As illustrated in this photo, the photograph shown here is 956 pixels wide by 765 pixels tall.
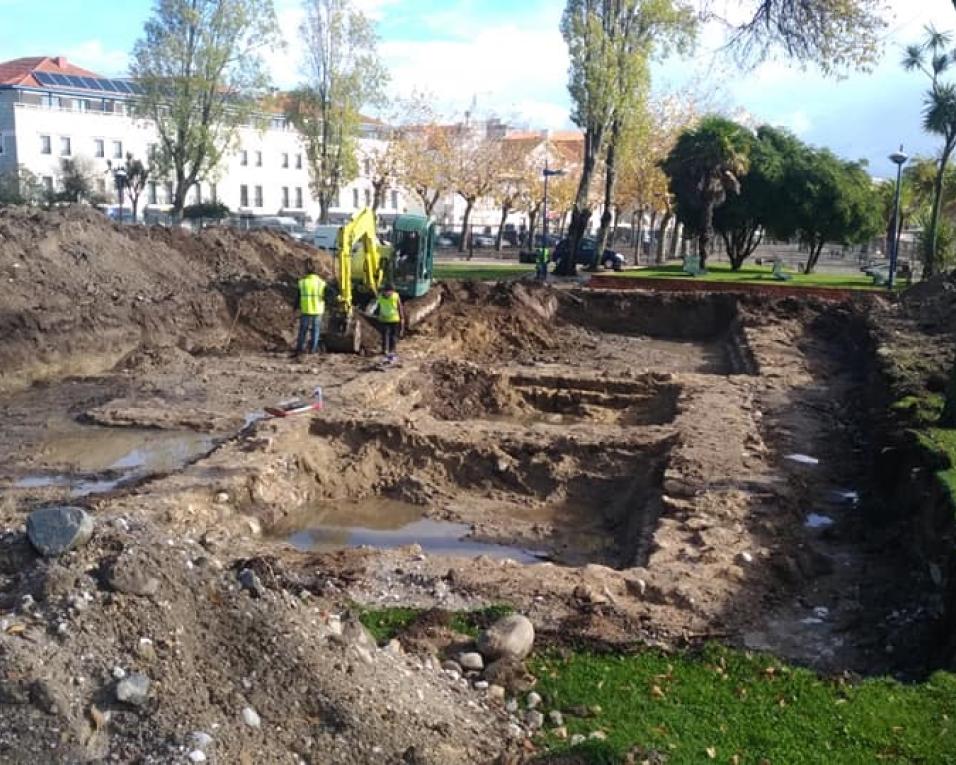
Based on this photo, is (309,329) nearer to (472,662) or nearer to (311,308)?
(311,308)

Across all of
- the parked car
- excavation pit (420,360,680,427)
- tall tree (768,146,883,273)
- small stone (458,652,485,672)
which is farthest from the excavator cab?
tall tree (768,146,883,273)

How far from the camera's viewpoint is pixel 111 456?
44.0 feet

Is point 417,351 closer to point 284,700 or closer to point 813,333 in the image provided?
point 813,333

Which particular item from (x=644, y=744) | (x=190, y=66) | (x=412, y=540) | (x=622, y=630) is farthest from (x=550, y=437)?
(x=190, y=66)

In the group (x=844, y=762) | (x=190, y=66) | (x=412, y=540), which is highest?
(x=190, y=66)

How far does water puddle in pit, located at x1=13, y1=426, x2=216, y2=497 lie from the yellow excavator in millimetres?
6647

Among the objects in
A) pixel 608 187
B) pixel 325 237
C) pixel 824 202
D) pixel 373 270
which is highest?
pixel 608 187

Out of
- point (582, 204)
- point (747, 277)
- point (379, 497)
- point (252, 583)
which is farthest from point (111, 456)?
point (747, 277)

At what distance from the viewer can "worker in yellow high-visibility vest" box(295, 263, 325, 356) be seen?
19.1m

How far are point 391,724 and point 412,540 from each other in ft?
20.0

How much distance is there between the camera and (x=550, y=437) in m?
13.8

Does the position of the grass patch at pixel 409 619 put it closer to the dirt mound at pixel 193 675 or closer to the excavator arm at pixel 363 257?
the dirt mound at pixel 193 675

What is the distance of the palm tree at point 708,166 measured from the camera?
3681cm

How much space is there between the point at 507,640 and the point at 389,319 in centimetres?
1320
